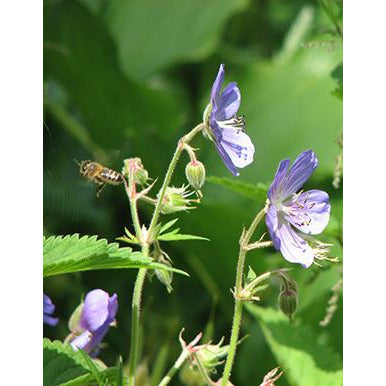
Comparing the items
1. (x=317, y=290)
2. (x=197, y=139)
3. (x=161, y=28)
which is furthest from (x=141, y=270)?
(x=161, y=28)

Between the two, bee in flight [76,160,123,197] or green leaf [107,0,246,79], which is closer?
bee in flight [76,160,123,197]

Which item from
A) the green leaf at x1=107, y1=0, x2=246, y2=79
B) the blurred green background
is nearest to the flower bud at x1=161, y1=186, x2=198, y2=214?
the blurred green background

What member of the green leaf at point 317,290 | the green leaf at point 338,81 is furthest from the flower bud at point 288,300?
the green leaf at point 317,290

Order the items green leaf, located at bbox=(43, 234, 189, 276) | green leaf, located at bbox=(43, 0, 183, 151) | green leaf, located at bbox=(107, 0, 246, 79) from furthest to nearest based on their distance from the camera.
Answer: green leaf, located at bbox=(107, 0, 246, 79), green leaf, located at bbox=(43, 0, 183, 151), green leaf, located at bbox=(43, 234, 189, 276)

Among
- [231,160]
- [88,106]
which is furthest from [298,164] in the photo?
[88,106]
